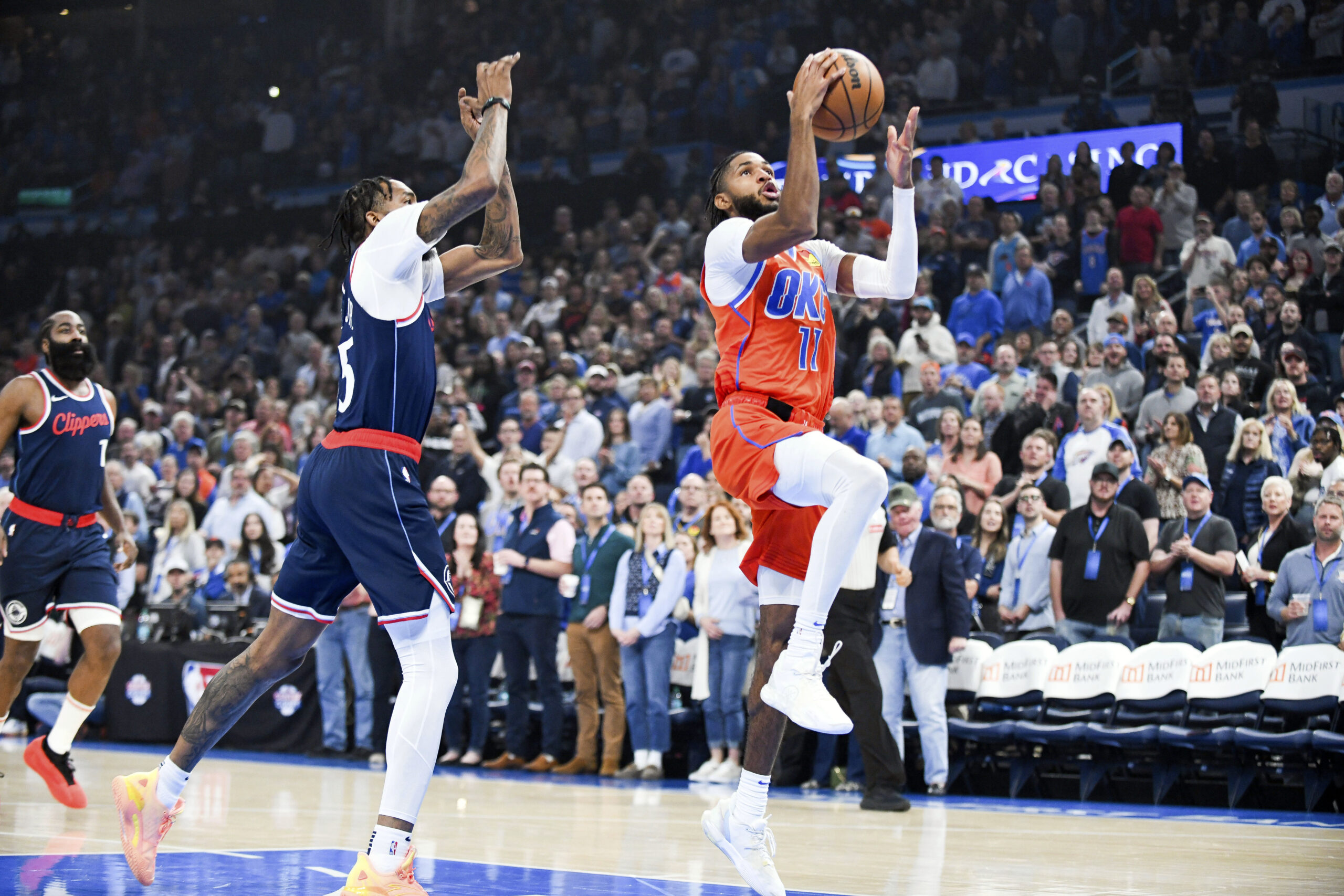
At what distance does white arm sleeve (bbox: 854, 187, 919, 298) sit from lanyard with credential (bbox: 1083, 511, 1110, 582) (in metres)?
5.67

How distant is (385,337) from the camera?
4.66 m

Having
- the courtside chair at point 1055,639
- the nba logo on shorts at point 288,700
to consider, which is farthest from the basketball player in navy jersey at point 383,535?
the nba logo on shorts at point 288,700

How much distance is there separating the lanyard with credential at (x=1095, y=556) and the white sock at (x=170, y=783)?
741cm

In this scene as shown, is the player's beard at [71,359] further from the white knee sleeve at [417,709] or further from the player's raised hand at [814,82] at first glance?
the player's raised hand at [814,82]

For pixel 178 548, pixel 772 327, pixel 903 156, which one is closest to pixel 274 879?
pixel 772 327

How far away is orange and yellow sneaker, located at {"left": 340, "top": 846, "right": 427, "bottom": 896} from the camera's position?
422cm

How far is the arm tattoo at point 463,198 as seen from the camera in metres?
4.52

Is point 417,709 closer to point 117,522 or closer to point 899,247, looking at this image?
point 899,247

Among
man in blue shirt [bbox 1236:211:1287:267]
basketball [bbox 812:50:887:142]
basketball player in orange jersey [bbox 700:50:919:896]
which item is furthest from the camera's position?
man in blue shirt [bbox 1236:211:1287:267]

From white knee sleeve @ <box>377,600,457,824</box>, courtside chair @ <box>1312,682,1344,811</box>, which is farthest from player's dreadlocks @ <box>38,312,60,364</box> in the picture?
courtside chair @ <box>1312,682,1344,811</box>

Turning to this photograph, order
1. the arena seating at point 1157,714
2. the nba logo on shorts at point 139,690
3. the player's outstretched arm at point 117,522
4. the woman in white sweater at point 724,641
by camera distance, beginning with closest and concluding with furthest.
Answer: the player's outstretched arm at point 117,522 < the arena seating at point 1157,714 < the woman in white sweater at point 724,641 < the nba logo on shorts at point 139,690

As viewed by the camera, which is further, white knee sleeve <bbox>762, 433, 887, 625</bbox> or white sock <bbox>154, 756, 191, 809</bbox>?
white sock <bbox>154, 756, 191, 809</bbox>

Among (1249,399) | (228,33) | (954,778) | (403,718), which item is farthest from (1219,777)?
(228,33)

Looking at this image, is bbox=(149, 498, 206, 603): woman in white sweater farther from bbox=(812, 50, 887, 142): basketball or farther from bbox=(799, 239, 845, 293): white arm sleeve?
bbox=(812, 50, 887, 142): basketball
